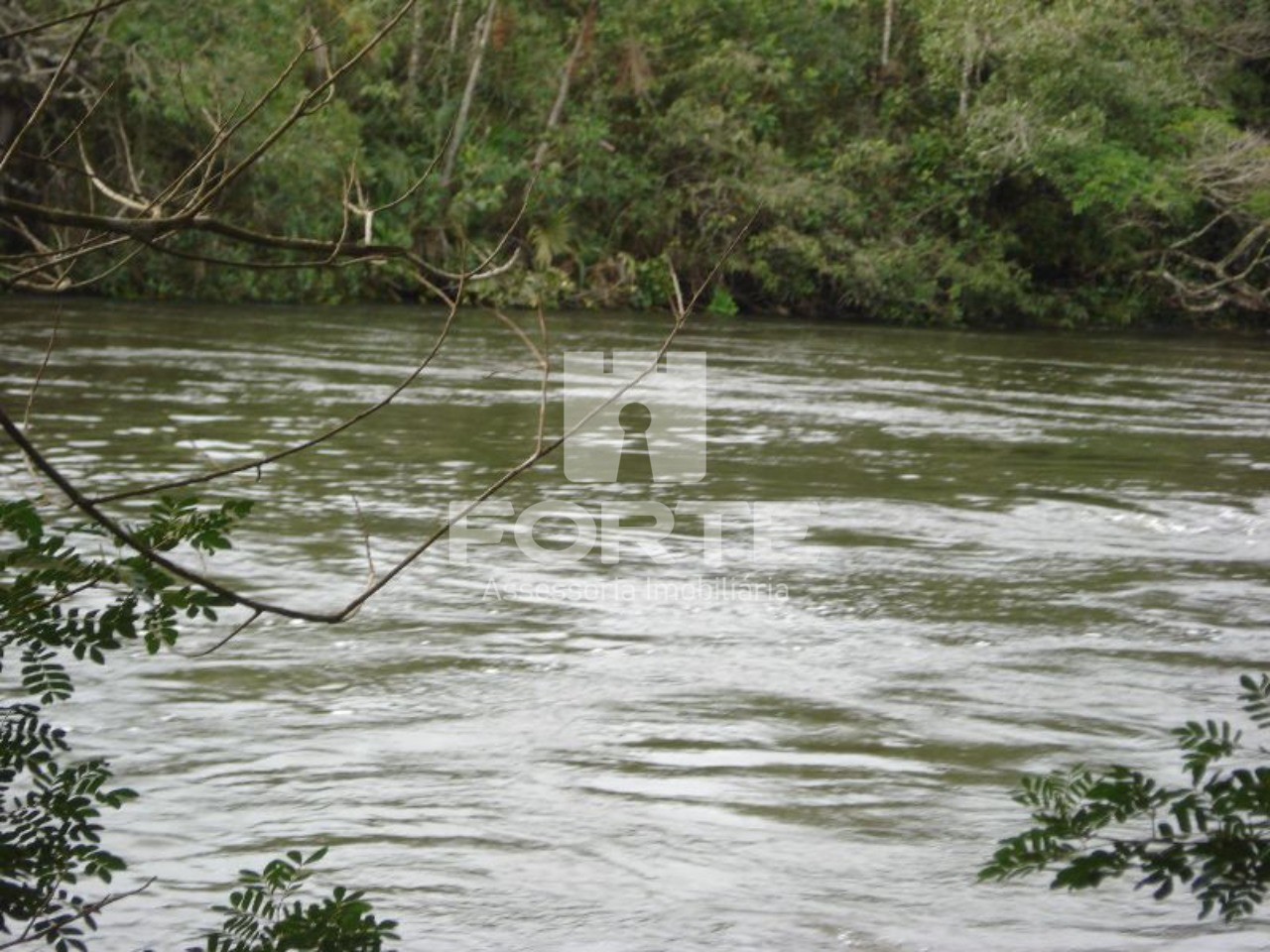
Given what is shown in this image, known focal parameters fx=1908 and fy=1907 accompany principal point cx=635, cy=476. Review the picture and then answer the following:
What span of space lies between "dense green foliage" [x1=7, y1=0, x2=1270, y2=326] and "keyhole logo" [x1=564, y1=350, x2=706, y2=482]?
9164mm

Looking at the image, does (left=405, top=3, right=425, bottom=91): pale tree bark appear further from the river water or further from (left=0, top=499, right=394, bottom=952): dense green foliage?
A: (left=0, top=499, right=394, bottom=952): dense green foliage

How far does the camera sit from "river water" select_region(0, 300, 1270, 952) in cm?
483

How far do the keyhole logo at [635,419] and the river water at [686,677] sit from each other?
0.32m

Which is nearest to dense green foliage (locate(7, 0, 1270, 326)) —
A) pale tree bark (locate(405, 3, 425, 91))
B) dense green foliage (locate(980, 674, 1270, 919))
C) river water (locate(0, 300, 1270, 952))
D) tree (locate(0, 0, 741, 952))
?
pale tree bark (locate(405, 3, 425, 91))

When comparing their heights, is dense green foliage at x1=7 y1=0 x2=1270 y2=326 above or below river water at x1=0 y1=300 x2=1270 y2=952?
above

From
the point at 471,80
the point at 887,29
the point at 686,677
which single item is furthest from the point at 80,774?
the point at 887,29

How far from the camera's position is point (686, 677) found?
711 cm

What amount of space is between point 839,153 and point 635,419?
19517mm

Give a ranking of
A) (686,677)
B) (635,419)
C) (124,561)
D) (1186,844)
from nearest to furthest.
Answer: (1186,844), (124,561), (686,677), (635,419)

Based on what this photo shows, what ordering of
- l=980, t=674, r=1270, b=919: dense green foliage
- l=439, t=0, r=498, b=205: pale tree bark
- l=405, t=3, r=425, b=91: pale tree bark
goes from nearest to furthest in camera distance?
l=980, t=674, r=1270, b=919: dense green foliage, l=439, t=0, r=498, b=205: pale tree bark, l=405, t=3, r=425, b=91: pale tree bark

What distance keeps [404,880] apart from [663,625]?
322 centimetres

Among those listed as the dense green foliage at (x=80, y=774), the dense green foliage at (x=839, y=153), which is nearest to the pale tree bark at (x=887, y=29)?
the dense green foliage at (x=839, y=153)

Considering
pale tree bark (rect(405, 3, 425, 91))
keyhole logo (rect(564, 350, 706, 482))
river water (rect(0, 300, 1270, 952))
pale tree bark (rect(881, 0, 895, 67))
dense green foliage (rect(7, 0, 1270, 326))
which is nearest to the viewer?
river water (rect(0, 300, 1270, 952))

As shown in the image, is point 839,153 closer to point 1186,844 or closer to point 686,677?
point 686,677
